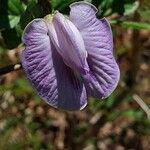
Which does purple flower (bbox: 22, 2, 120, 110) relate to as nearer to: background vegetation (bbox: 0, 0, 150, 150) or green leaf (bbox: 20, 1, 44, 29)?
green leaf (bbox: 20, 1, 44, 29)

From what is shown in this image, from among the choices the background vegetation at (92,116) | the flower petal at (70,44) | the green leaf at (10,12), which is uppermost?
the flower petal at (70,44)

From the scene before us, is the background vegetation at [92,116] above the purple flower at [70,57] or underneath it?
underneath

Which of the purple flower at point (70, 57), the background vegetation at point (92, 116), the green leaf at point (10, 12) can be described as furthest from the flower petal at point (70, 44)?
the background vegetation at point (92, 116)

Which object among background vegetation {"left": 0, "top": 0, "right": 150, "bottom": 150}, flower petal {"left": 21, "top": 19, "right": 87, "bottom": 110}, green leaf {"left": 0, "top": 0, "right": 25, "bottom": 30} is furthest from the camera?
background vegetation {"left": 0, "top": 0, "right": 150, "bottom": 150}

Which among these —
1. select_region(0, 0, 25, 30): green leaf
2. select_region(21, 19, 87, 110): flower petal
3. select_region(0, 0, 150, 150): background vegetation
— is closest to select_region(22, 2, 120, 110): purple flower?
select_region(21, 19, 87, 110): flower petal

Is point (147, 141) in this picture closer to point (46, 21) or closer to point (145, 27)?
point (145, 27)

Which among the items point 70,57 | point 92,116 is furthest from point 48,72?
point 92,116

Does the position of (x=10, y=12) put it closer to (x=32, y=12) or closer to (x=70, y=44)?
(x=32, y=12)

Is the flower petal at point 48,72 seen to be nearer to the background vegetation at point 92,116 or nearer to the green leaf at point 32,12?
the green leaf at point 32,12

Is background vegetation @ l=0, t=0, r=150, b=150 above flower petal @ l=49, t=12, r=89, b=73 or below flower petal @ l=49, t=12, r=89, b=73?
below
